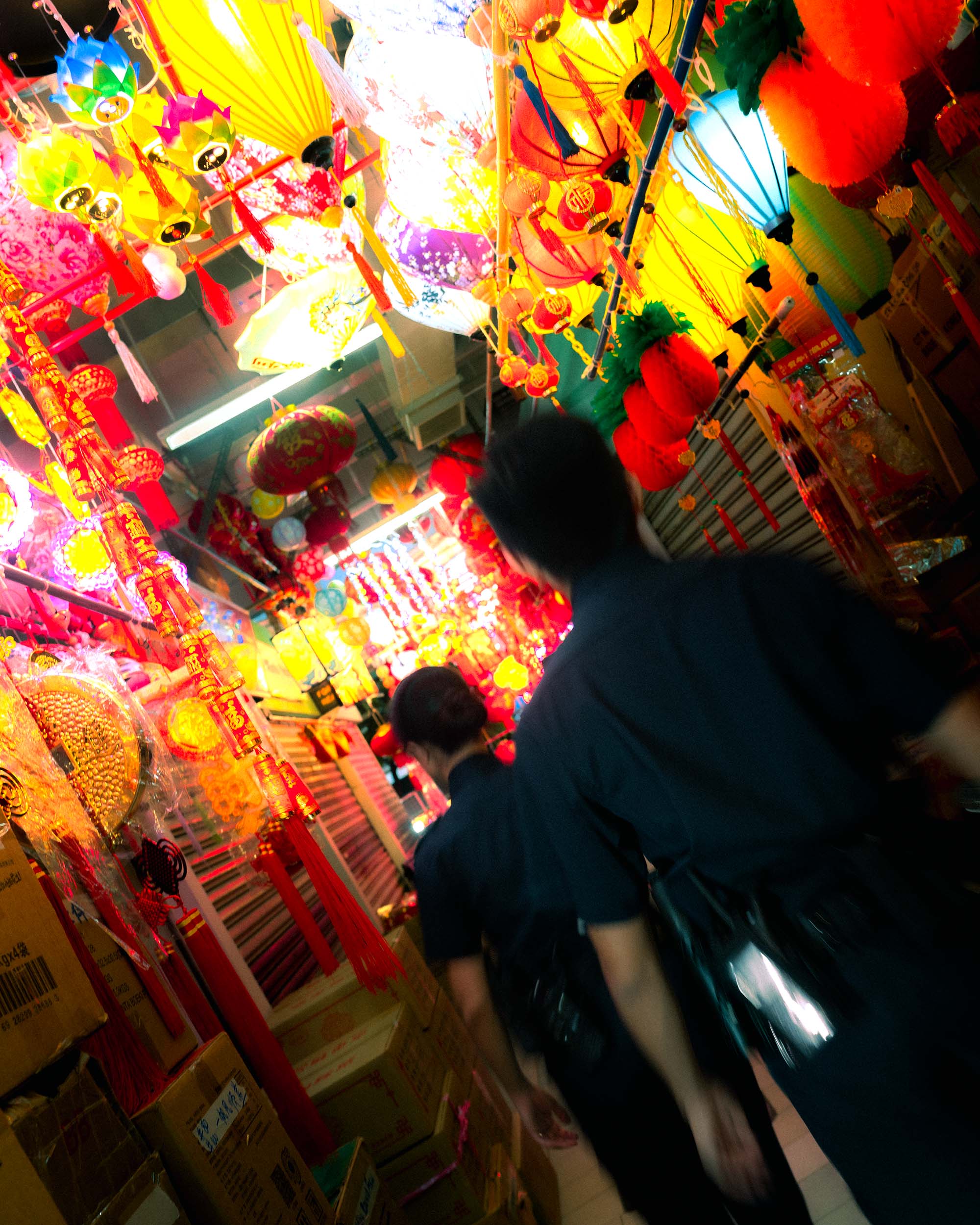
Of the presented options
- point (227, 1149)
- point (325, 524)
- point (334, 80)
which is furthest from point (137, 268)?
point (325, 524)

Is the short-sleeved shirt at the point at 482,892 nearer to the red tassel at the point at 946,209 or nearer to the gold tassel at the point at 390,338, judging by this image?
the gold tassel at the point at 390,338

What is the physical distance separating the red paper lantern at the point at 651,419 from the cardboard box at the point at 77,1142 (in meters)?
2.85

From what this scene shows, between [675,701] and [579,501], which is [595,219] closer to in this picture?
[579,501]

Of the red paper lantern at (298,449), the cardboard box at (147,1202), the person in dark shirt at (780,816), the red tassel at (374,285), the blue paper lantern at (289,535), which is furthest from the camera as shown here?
the blue paper lantern at (289,535)

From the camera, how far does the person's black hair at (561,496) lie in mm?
1249

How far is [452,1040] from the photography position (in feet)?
12.4

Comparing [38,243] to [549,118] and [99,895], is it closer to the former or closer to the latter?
[549,118]

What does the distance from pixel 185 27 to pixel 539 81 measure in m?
1.13

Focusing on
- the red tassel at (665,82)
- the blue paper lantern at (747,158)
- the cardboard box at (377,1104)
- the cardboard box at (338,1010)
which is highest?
the red tassel at (665,82)

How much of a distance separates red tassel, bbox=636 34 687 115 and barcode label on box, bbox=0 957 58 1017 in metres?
2.65

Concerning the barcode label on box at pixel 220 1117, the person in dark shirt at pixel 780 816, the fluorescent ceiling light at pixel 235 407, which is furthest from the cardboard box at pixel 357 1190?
the fluorescent ceiling light at pixel 235 407

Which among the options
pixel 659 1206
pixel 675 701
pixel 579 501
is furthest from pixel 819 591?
pixel 659 1206

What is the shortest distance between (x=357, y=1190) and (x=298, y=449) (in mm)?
3720

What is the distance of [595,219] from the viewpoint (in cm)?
283
